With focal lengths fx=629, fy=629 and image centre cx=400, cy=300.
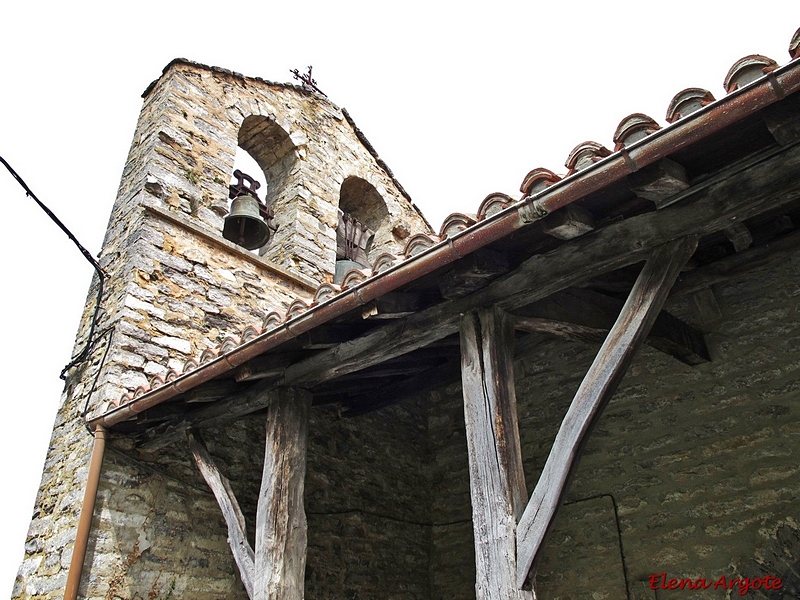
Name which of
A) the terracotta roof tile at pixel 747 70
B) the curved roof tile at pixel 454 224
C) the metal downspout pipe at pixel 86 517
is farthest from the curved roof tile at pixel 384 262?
the metal downspout pipe at pixel 86 517

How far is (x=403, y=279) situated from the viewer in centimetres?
264

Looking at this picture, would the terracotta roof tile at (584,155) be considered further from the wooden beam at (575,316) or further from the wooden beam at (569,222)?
the wooden beam at (575,316)

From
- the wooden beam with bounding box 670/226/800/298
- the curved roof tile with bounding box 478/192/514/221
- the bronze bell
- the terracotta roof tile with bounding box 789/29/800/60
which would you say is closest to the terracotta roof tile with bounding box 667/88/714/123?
the terracotta roof tile with bounding box 789/29/800/60

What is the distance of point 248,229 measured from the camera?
583cm

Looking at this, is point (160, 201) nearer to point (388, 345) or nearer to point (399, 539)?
point (388, 345)

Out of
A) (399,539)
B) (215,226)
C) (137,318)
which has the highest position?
(215,226)

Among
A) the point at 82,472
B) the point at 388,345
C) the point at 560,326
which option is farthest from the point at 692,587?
the point at 82,472

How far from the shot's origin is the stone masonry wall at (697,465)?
362 centimetres

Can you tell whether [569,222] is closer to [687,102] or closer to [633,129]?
[633,129]

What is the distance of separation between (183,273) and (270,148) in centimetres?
234

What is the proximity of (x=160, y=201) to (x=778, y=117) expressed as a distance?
14.9 ft

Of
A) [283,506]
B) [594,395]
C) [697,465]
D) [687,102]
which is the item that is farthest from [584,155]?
[697,465]

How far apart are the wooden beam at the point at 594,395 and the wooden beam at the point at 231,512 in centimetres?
155

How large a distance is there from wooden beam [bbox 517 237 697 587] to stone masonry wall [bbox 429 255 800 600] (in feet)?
6.49
